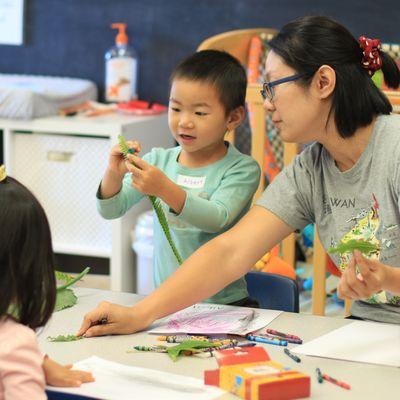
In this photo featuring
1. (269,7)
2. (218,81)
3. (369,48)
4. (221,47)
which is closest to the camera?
(369,48)

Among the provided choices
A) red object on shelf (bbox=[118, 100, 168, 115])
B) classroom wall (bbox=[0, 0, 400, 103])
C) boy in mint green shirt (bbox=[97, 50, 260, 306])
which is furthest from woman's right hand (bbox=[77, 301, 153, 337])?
classroom wall (bbox=[0, 0, 400, 103])

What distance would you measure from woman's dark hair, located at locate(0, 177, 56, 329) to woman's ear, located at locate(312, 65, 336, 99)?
0.70m

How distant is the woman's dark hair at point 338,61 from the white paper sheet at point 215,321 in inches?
15.7

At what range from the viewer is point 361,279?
54.1 inches

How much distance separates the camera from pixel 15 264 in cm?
121

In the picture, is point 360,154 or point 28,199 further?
point 360,154

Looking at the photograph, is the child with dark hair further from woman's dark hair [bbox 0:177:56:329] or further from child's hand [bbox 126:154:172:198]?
child's hand [bbox 126:154:172:198]

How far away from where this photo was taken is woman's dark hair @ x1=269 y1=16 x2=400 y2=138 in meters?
1.72

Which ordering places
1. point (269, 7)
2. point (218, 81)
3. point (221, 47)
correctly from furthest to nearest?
point (269, 7), point (221, 47), point (218, 81)

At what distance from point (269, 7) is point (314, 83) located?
1648 millimetres

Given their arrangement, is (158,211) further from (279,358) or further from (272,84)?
(279,358)

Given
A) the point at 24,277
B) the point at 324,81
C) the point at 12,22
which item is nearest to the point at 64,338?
the point at 24,277

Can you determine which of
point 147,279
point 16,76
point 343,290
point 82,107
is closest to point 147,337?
point 343,290

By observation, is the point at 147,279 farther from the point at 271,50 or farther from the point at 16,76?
the point at 271,50
